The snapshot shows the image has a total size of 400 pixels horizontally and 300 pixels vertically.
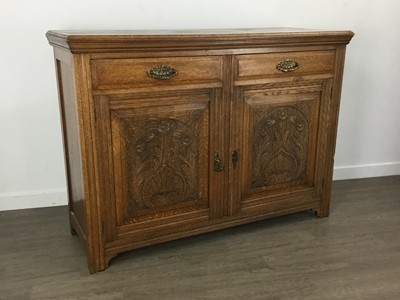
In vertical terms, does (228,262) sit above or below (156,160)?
below

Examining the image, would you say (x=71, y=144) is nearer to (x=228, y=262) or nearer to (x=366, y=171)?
(x=228, y=262)

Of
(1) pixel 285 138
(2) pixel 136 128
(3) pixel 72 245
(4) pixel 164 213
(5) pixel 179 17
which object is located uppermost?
(5) pixel 179 17

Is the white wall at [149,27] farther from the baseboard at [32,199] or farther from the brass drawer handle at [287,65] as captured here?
the brass drawer handle at [287,65]

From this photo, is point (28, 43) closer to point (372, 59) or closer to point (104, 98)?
point (104, 98)

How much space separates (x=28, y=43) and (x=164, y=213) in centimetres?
103

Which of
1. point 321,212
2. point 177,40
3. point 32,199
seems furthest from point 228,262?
point 32,199

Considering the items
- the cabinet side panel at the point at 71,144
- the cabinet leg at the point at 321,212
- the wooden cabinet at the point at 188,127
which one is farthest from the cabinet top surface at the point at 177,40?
the cabinet leg at the point at 321,212

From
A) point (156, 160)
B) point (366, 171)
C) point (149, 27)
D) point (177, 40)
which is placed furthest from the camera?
point (366, 171)

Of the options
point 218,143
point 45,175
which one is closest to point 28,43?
point 45,175

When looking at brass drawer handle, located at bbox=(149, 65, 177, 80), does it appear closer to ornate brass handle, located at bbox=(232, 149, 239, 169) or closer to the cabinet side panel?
the cabinet side panel

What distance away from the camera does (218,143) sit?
1.89 meters

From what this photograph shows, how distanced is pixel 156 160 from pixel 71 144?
0.37 metres

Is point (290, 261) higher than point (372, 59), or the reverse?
point (372, 59)

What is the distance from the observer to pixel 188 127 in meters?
1.81
